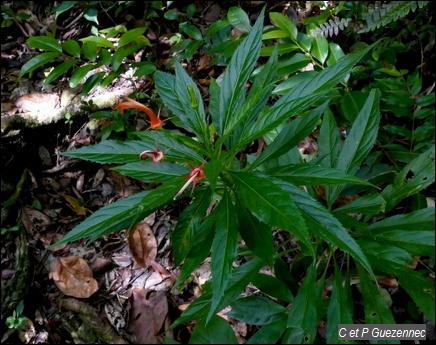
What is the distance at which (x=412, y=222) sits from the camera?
1.54 m

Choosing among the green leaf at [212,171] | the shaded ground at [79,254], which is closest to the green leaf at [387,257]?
the green leaf at [212,171]

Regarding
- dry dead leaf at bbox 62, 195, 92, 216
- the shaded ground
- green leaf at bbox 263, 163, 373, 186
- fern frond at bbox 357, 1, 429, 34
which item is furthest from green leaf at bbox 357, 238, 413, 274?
dry dead leaf at bbox 62, 195, 92, 216

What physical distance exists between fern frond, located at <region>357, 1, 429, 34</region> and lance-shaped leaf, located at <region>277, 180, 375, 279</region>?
124cm

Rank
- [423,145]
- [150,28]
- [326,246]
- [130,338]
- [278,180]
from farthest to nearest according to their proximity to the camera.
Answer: [150,28] < [130,338] < [423,145] < [326,246] < [278,180]

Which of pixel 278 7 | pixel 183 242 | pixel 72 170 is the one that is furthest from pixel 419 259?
pixel 72 170

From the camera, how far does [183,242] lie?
1.43 m

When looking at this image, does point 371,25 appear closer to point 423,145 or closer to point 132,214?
point 423,145

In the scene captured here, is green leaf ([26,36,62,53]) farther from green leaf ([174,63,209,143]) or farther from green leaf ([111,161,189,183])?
green leaf ([111,161,189,183])

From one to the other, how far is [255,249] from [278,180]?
24cm

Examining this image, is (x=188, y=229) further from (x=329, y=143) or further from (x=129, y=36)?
(x=129, y=36)

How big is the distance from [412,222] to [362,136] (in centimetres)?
38

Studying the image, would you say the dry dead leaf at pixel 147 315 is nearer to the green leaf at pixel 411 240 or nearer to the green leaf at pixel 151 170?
the green leaf at pixel 151 170

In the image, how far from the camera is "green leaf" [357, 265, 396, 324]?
1.58m

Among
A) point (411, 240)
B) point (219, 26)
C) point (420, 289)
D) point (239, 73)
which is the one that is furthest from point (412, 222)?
point (219, 26)
